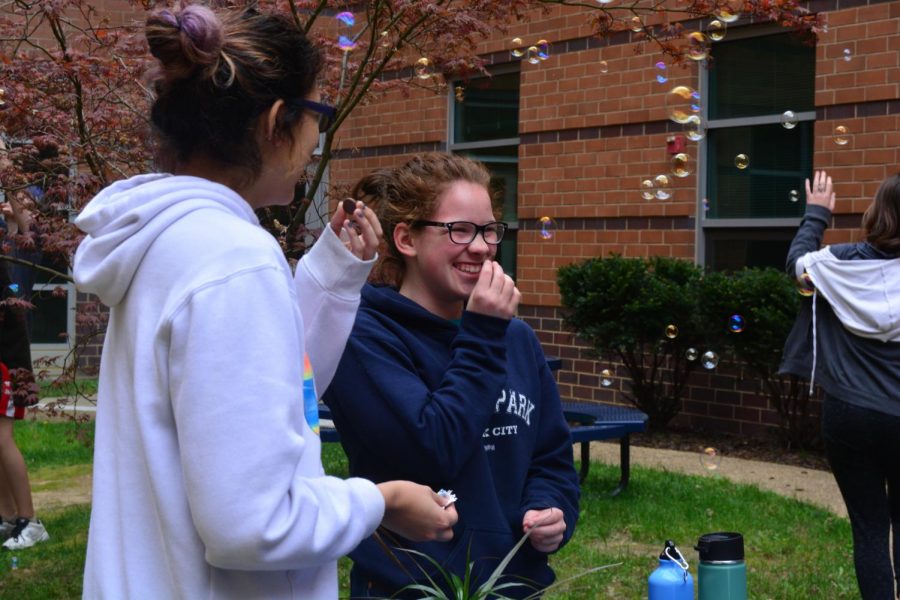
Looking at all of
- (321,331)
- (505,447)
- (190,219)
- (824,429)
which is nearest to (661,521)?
(824,429)

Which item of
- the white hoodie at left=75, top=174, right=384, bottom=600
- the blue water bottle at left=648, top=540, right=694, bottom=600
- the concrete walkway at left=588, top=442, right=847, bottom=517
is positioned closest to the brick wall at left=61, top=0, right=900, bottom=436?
the concrete walkway at left=588, top=442, right=847, bottom=517

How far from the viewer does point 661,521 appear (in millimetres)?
6781

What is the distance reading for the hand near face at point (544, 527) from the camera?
265 centimetres

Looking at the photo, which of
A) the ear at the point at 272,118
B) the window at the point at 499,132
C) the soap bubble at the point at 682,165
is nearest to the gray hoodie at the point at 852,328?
the ear at the point at 272,118

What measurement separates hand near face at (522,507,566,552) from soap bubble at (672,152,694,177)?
6926mm

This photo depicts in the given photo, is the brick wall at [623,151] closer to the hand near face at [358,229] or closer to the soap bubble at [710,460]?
the soap bubble at [710,460]

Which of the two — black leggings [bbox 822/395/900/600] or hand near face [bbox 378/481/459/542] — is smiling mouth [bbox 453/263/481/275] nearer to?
hand near face [bbox 378/481/459/542]

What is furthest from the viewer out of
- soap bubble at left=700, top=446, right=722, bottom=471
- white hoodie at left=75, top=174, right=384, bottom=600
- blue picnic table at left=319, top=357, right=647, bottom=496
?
soap bubble at left=700, top=446, right=722, bottom=471

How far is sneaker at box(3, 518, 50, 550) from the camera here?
21.8ft

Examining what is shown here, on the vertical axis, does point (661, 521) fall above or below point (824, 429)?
below

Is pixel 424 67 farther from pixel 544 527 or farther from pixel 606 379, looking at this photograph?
pixel 544 527

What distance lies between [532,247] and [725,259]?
2202 mm

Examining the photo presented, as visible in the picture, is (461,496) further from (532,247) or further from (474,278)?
(532,247)

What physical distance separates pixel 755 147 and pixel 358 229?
809 centimetres
